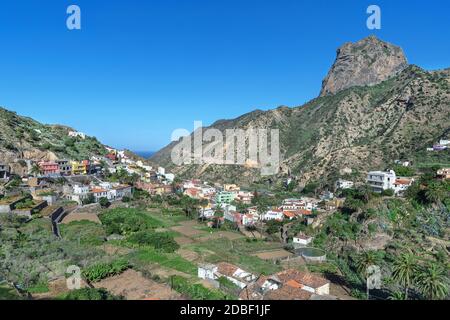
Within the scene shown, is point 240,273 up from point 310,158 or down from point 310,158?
down

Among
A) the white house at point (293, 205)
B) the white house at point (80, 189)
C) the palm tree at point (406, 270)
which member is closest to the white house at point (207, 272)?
the palm tree at point (406, 270)

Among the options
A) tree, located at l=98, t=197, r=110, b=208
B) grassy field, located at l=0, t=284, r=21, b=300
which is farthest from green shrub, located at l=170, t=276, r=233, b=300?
tree, located at l=98, t=197, r=110, b=208

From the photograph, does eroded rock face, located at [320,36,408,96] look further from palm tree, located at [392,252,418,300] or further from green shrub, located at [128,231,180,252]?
palm tree, located at [392,252,418,300]

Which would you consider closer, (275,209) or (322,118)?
(275,209)

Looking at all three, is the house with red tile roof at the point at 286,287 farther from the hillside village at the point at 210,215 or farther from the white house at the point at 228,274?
the white house at the point at 228,274

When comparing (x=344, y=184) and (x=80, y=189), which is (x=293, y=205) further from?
(x=80, y=189)

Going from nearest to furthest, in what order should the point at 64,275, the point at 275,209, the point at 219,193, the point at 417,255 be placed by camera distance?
the point at 64,275, the point at 417,255, the point at 275,209, the point at 219,193

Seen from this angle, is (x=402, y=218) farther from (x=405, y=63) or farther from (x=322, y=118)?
(x=405, y=63)
